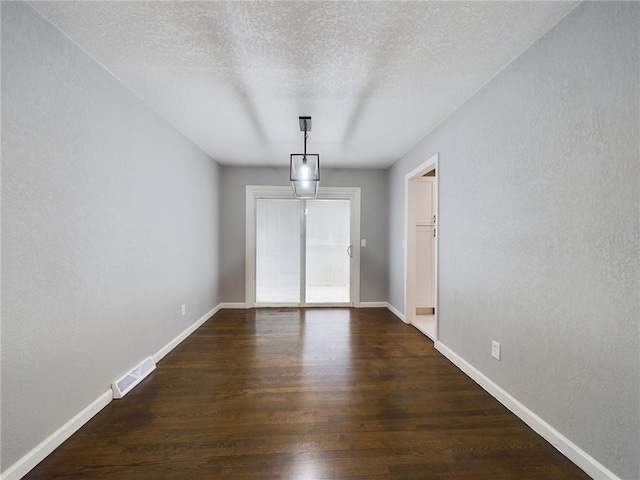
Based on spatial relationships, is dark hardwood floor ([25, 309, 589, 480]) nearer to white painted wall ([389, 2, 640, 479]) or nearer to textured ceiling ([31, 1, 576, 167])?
white painted wall ([389, 2, 640, 479])

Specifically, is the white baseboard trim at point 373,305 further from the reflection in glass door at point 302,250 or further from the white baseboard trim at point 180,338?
the white baseboard trim at point 180,338

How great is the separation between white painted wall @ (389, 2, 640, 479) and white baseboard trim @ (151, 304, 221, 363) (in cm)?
285

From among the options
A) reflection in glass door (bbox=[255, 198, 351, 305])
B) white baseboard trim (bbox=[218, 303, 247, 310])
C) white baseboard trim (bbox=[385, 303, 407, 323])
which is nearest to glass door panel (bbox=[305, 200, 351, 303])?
reflection in glass door (bbox=[255, 198, 351, 305])

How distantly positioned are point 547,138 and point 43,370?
3.08 metres

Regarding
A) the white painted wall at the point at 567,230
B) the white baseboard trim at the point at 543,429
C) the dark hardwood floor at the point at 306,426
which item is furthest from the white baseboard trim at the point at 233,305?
the white painted wall at the point at 567,230

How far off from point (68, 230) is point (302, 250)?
3.30 meters

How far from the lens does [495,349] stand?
204 centimetres

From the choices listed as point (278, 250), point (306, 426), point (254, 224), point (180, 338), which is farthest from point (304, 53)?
point (278, 250)

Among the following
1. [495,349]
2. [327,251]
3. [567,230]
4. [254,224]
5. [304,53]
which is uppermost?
[304,53]

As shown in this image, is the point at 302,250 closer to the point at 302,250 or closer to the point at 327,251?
the point at 302,250

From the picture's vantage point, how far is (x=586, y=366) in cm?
137

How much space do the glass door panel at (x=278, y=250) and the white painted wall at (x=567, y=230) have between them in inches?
116

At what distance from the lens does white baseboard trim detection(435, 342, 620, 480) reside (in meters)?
1.33

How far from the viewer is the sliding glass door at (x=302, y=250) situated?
184 inches
